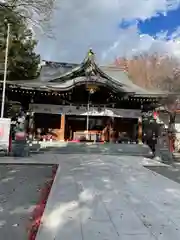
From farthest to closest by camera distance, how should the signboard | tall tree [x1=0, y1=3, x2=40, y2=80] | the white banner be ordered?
tall tree [x1=0, y1=3, x2=40, y2=80] → the white banner → the signboard

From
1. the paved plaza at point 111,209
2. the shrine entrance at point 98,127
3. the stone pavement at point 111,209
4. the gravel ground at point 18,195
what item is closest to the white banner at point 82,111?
the shrine entrance at point 98,127

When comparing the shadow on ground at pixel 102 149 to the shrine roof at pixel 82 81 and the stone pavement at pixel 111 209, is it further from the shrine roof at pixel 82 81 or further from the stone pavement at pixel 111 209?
the stone pavement at pixel 111 209

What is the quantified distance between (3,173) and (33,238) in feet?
19.4

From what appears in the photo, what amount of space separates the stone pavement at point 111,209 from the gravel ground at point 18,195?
0.37m

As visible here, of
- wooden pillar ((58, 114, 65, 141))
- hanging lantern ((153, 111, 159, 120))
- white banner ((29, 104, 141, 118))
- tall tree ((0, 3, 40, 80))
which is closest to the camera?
wooden pillar ((58, 114, 65, 141))

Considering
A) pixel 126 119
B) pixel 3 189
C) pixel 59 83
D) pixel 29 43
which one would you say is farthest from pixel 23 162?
pixel 29 43

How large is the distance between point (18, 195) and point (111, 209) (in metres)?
2.36

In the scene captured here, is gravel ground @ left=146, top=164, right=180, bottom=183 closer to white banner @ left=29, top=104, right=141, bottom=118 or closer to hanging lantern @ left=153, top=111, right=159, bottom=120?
white banner @ left=29, top=104, right=141, bottom=118

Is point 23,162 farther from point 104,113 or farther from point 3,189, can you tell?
point 104,113

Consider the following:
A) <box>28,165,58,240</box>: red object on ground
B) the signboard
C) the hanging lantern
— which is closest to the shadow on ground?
the signboard

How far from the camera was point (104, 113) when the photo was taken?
20797 mm

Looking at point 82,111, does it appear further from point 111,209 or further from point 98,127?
point 111,209

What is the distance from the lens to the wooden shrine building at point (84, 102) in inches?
768

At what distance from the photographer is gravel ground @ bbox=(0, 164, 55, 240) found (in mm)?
4539
